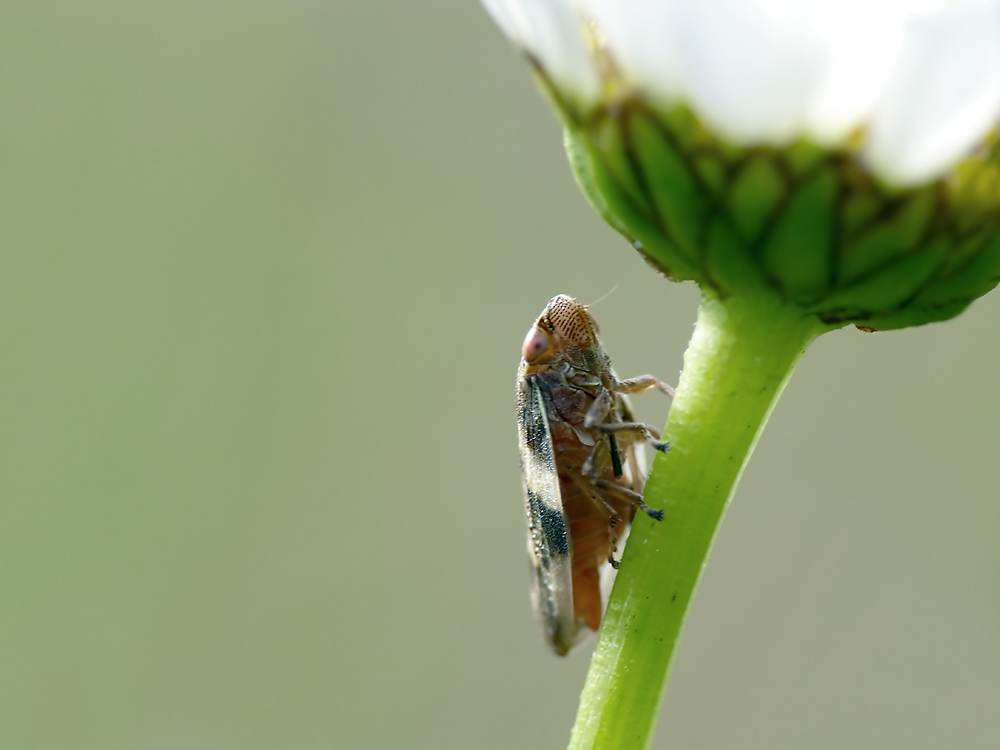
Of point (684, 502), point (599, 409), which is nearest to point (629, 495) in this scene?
point (599, 409)

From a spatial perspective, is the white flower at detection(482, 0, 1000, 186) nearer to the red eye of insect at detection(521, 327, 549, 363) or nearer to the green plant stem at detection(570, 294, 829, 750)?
the green plant stem at detection(570, 294, 829, 750)

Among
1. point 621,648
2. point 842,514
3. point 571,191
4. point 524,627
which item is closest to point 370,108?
point 571,191

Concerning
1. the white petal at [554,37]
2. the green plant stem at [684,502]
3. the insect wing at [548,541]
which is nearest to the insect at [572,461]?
the insect wing at [548,541]

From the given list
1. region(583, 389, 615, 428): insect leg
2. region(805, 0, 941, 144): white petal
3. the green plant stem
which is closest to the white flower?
region(805, 0, 941, 144): white petal

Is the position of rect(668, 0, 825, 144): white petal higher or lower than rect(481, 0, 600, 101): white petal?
lower

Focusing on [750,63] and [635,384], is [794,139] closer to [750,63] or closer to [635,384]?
[750,63]

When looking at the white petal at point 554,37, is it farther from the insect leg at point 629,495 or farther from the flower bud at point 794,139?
the insect leg at point 629,495
